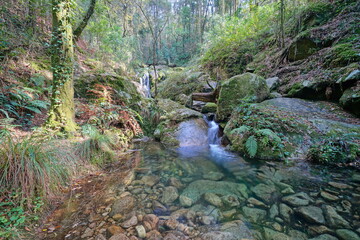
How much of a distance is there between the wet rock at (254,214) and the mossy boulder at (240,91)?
4.08 metres

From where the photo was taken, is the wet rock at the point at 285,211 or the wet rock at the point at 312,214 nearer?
the wet rock at the point at 312,214

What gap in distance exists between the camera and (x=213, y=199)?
2.52 m

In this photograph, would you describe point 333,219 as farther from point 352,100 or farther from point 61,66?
point 61,66

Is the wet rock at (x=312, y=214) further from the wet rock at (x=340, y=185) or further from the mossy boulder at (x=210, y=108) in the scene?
the mossy boulder at (x=210, y=108)

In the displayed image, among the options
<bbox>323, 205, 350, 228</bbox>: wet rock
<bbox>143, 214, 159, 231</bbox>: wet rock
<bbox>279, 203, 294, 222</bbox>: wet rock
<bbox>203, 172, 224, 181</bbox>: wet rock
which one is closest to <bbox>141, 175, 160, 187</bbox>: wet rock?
<bbox>143, 214, 159, 231</bbox>: wet rock

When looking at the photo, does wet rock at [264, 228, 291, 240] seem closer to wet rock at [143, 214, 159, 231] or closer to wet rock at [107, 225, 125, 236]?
wet rock at [143, 214, 159, 231]

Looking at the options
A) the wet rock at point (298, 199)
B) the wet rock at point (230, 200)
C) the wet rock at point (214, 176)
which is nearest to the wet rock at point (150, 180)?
the wet rock at point (214, 176)

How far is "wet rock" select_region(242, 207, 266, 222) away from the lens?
6.98ft

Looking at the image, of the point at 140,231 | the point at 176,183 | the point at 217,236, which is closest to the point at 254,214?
the point at 217,236

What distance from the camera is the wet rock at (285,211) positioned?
2116 mm

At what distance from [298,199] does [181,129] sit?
431 cm

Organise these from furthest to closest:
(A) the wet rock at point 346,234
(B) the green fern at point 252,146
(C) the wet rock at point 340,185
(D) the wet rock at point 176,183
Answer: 1. (B) the green fern at point 252,146
2. (D) the wet rock at point 176,183
3. (C) the wet rock at point 340,185
4. (A) the wet rock at point 346,234

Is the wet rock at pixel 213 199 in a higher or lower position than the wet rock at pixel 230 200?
higher

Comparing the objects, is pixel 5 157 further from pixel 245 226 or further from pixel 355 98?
pixel 355 98
